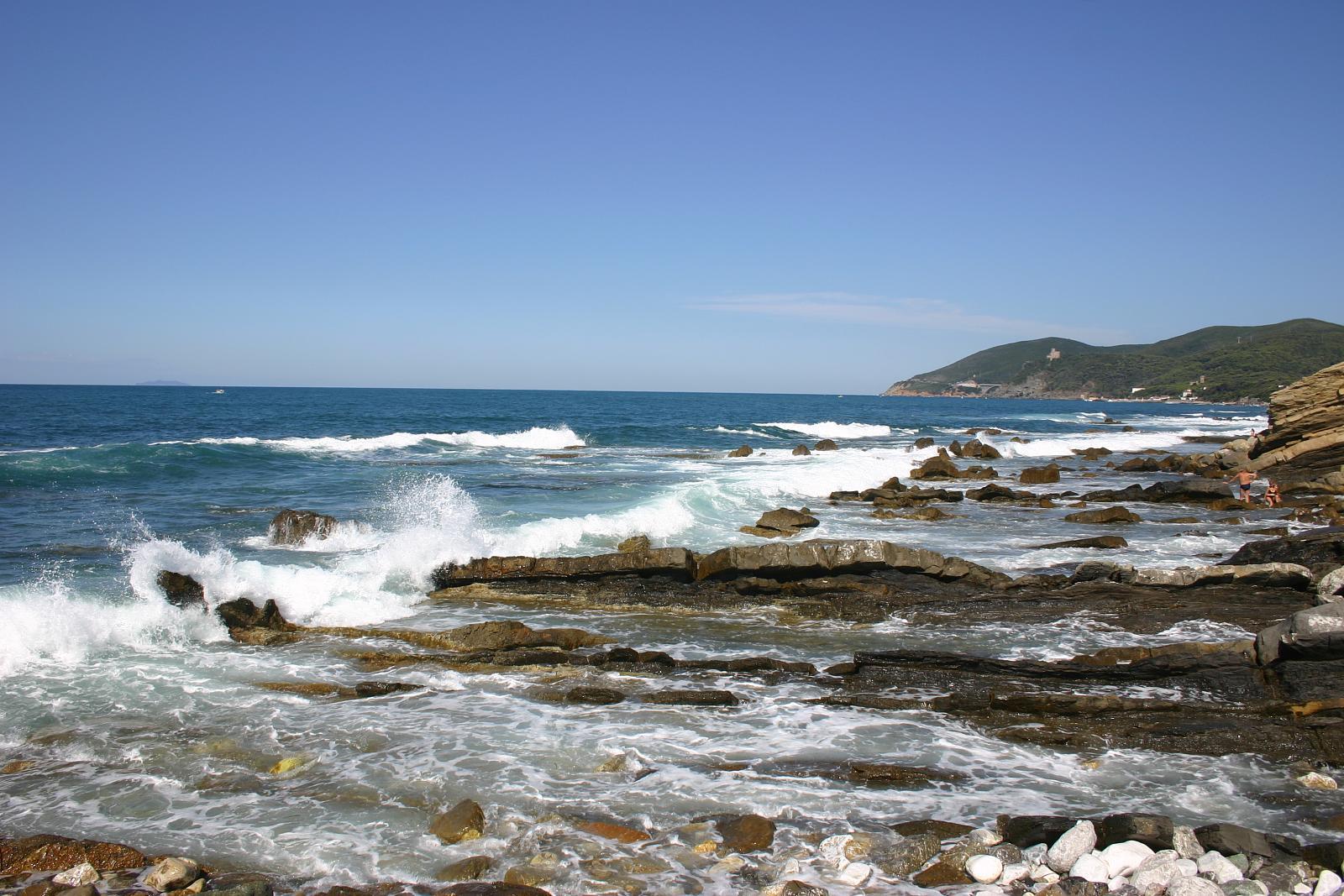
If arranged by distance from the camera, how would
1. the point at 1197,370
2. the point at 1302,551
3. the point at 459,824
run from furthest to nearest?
the point at 1197,370
the point at 1302,551
the point at 459,824

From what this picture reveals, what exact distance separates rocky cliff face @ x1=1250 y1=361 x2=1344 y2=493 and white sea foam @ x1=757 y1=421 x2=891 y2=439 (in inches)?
1308

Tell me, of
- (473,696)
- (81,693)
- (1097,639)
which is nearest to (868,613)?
(1097,639)

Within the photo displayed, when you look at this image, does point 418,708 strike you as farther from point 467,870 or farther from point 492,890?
point 492,890

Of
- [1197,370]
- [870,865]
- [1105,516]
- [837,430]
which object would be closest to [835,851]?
[870,865]

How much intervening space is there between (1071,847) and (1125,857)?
29 cm

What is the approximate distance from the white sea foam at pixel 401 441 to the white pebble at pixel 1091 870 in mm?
35835

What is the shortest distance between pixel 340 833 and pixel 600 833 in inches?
70.6

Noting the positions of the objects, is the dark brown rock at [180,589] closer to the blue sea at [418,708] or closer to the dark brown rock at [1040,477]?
the blue sea at [418,708]

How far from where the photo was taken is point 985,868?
16.4ft

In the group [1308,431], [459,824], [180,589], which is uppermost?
[1308,431]

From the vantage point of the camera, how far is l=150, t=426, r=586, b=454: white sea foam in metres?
Result: 38.1

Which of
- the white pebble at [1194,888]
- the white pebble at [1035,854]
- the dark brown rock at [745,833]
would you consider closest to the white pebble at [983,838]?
the white pebble at [1035,854]

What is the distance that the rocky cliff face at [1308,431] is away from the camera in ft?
84.2

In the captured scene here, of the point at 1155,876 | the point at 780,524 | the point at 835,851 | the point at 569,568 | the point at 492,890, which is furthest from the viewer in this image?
the point at 780,524
